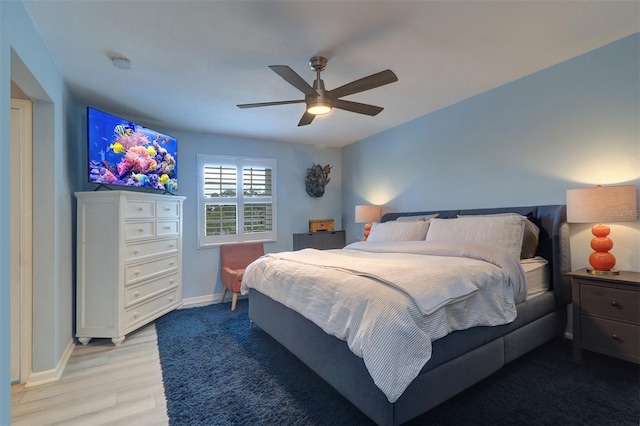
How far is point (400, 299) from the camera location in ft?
5.04

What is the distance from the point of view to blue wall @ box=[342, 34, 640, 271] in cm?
232

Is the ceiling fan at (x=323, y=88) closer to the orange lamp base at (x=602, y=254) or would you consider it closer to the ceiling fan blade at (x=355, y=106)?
the ceiling fan blade at (x=355, y=106)

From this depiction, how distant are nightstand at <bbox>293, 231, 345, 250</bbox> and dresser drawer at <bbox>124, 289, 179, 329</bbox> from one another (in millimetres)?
1959

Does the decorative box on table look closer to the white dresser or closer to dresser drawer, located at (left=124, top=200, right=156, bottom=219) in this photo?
dresser drawer, located at (left=124, top=200, right=156, bottom=219)

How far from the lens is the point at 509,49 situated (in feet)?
7.76

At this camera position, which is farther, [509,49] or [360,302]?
[509,49]

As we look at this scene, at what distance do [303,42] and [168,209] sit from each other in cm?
254

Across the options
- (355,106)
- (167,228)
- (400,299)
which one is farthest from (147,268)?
(400,299)

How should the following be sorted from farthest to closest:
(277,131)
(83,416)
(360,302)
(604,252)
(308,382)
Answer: (277,131), (604,252), (308,382), (83,416), (360,302)

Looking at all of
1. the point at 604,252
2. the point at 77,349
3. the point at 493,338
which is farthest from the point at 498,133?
the point at 77,349

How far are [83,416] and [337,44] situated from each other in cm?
302

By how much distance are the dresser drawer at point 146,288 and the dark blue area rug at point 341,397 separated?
68 centimetres

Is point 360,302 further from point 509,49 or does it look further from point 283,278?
point 509,49

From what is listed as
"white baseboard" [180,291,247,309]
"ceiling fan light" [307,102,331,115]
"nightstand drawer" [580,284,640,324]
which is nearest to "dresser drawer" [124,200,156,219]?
"white baseboard" [180,291,247,309]
